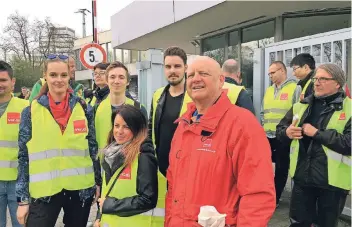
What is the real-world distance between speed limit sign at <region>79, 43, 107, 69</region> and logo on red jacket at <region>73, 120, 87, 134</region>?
5.60 m

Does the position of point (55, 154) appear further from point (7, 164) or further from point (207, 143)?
point (207, 143)

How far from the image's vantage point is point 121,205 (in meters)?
2.49

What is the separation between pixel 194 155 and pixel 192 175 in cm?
11

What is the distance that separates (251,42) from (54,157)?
26.9 feet

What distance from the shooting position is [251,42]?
33.4ft

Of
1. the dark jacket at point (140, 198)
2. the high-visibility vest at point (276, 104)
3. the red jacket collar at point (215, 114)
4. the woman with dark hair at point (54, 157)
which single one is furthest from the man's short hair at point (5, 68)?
the high-visibility vest at point (276, 104)

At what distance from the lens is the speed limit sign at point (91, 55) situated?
8.45m

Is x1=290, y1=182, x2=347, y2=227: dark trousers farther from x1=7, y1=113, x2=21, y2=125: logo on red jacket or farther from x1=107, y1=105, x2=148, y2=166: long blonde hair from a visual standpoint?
x1=7, y1=113, x2=21, y2=125: logo on red jacket

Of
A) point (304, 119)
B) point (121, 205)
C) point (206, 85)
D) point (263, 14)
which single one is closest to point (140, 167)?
point (121, 205)

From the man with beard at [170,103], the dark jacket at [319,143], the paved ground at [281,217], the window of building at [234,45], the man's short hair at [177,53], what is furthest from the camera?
the window of building at [234,45]

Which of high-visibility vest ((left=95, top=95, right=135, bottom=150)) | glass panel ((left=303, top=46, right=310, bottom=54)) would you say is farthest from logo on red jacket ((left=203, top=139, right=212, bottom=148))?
glass panel ((left=303, top=46, right=310, bottom=54))

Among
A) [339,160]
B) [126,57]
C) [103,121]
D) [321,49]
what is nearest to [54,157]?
[103,121]

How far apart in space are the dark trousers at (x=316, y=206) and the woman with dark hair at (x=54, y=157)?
6.32ft

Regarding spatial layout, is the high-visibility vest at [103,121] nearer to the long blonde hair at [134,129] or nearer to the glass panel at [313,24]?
the long blonde hair at [134,129]
